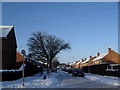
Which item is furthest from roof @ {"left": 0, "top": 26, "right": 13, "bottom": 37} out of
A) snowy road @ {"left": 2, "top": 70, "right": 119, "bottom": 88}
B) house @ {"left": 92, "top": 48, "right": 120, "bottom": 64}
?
house @ {"left": 92, "top": 48, "right": 120, "bottom": 64}

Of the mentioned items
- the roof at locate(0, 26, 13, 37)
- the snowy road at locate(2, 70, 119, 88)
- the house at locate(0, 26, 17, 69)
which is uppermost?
the roof at locate(0, 26, 13, 37)

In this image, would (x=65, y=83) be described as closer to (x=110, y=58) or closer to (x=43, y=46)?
(x=43, y=46)

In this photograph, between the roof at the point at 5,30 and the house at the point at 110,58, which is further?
the house at the point at 110,58

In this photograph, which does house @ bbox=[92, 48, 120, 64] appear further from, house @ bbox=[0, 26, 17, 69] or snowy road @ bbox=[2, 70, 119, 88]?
snowy road @ bbox=[2, 70, 119, 88]

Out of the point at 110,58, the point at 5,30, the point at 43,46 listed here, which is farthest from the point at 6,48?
the point at 110,58

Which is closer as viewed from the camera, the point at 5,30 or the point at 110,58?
the point at 5,30

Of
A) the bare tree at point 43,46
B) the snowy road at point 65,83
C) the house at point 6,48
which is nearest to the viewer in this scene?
the snowy road at point 65,83

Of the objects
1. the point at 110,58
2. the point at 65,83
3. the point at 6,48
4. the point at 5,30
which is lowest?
the point at 65,83

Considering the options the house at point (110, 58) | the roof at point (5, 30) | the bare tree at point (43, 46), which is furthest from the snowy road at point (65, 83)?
the house at point (110, 58)

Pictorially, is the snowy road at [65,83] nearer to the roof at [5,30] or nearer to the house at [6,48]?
the house at [6,48]

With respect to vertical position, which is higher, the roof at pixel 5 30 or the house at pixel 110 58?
the roof at pixel 5 30

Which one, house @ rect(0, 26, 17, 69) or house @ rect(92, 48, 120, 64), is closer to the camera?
house @ rect(0, 26, 17, 69)

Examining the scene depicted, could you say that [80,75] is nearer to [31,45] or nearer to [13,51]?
[13,51]

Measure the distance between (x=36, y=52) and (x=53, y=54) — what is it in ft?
14.8
